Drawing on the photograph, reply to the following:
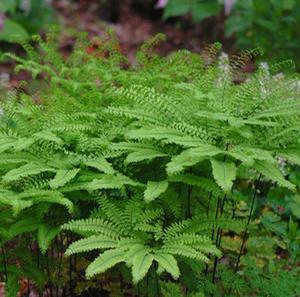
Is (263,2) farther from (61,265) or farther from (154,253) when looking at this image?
(154,253)

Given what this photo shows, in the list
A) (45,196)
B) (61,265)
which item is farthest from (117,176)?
(61,265)

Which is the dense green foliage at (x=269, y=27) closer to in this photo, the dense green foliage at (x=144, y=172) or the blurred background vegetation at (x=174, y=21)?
the blurred background vegetation at (x=174, y=21)

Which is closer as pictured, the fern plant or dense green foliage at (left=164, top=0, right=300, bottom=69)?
the fern plant

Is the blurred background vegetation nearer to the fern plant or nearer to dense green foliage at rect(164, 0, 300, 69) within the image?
dense green foliage at rect(164, 0, 300, 69)

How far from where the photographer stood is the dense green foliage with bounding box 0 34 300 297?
2.72 meters

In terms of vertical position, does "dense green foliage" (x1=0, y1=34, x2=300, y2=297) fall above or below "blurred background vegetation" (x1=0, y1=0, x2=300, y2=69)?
below

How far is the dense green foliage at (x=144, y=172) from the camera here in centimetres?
272

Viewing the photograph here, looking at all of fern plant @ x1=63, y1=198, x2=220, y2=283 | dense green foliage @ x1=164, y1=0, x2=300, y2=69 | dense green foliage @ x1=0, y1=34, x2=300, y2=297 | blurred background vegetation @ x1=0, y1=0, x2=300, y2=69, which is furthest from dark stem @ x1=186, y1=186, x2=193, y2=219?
dense green foliage @ x1=164, y1=0, x2=300, y2=69

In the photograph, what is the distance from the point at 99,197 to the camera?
290cm

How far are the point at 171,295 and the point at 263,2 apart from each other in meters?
4.77

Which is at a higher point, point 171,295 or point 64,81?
point 64,81

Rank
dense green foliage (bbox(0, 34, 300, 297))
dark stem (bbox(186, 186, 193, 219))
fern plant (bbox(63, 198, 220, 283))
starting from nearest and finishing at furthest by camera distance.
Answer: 1. fern plant (bbox(63, 198, 220, 283))
2. dense green foliage (bbox(0, 34, 300, 297))
3. dark stem (bbox(186, 186, 193, 219))

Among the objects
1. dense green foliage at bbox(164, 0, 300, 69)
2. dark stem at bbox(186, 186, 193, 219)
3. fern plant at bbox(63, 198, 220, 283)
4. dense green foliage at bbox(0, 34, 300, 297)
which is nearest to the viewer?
fern plant at bbox(63, 198, 220, 283)

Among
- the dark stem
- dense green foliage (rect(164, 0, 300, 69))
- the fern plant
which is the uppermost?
dense green foliage (rect(164, 0, 300, 69))
